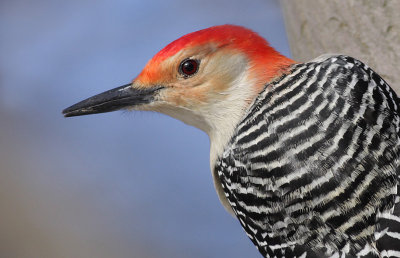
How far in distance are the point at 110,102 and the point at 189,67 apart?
0.46 metres

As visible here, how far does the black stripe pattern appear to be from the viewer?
2373mm

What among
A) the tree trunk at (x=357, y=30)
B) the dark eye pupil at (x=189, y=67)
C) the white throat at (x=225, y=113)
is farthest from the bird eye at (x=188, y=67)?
the tree trunk at (x=357, y=30)

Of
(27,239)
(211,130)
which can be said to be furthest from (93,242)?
(211,130)

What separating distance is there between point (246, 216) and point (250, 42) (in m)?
0.84

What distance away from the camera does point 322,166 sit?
2.40 meters

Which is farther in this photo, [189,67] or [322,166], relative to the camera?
[189,67]

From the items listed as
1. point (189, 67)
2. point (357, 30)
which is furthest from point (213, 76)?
point (357, 30)

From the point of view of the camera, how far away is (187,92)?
282 centimetres

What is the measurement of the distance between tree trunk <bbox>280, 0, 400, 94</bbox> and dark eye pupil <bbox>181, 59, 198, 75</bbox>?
35.0 inches

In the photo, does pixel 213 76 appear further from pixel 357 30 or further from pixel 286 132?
pixel 357 30

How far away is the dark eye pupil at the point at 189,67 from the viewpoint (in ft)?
9.25

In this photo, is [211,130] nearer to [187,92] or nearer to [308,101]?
[187,92]

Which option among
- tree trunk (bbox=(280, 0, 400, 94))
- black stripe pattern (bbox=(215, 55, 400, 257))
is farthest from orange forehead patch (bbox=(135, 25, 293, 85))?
tree trunk (bbox=(280, 0, 400, 94))

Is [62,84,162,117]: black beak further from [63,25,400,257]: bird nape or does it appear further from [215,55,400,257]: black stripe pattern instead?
[215,55,400,257]: black stripe pattern
